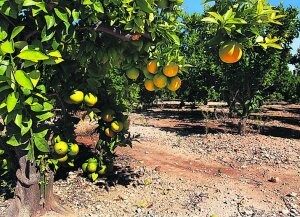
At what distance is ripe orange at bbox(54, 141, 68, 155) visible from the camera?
393 centimetres

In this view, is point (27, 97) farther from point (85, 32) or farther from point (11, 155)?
point (11, 155)

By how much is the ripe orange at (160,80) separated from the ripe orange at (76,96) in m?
0.93

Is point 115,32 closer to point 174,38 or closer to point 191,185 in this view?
point 174,38

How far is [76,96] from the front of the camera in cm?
353

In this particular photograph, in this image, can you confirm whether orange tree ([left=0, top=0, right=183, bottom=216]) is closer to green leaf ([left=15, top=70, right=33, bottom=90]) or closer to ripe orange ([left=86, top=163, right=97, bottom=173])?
green leaf ([left=15, top=70, right=33, bottom=90])

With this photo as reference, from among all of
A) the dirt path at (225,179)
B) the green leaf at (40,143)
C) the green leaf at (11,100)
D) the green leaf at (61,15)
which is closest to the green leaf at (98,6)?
the green leaf at (61,15)

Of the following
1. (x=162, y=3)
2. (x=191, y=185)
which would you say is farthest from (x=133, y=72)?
(x=191, y=185)

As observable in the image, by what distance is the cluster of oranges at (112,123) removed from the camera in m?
4.46

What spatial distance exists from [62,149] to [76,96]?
0.74 metres

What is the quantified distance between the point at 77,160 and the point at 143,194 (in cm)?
152

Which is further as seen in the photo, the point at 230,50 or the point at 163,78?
the point at 163,78

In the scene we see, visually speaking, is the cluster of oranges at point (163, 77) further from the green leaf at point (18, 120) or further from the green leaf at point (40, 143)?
the green leaf at point (18, 120)

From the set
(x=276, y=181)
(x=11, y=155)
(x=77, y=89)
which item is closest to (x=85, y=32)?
(x=77, y=89)

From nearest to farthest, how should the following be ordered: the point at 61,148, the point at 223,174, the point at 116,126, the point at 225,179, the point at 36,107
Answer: the point at 36,107
the point at 61,148
the point at 116,126
the point at 225,179
the point at 223,174
